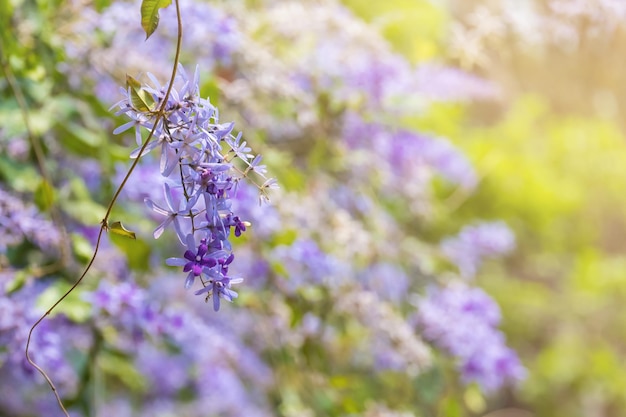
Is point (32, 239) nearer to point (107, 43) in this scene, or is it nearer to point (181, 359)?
point (107, 43)

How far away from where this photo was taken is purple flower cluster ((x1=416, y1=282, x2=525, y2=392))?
97cm

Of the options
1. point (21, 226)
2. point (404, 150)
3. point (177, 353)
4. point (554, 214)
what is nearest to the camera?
point (21, 226)

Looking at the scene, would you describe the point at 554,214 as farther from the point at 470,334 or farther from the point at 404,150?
the point at 470,334

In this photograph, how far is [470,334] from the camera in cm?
97

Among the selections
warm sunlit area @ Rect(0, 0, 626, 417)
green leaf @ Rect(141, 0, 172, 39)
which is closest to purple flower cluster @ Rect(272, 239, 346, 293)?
warm sunlit area @ Rect(0, 0, 626, 417)

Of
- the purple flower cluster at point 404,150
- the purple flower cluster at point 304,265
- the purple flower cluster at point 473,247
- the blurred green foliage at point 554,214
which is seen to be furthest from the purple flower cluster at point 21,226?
the blurred green foliage at point 554,214

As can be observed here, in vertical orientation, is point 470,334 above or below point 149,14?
above

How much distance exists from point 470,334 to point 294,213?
0.90 feet

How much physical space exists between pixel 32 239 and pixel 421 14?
1064mm

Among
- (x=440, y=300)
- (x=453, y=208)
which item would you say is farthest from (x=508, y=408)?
(x=440, y=300)

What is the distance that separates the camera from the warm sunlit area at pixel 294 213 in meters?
0.69

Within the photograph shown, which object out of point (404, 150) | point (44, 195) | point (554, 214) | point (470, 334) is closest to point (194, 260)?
point (44, 195)

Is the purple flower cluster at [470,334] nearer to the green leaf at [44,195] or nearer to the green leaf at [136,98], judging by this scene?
the green leaf at [44,195]

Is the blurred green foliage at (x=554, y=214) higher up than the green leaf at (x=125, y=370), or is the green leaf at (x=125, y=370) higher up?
the blurred green foliage at (x=554, y=214)
